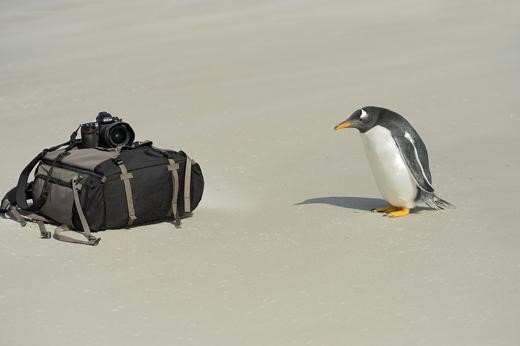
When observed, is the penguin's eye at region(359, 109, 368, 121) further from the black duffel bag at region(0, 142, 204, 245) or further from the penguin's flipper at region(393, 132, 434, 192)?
the black duffel bag at region(0, 142, 204, 245)

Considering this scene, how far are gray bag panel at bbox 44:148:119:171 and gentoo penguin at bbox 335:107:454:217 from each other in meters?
1.39

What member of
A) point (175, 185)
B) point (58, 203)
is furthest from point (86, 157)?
point (175, 185)

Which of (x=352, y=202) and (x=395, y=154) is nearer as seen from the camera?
(x=395, y=154)

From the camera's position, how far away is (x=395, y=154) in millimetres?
5613

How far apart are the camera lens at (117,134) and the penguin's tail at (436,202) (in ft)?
6.11

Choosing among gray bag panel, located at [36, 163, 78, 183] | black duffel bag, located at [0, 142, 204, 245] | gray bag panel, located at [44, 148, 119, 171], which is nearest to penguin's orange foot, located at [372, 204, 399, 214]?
black duffel bag, located at [0, 142, 204, 245]

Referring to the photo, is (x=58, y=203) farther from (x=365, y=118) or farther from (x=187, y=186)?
(x=365, y=118)

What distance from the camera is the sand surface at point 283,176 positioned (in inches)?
171

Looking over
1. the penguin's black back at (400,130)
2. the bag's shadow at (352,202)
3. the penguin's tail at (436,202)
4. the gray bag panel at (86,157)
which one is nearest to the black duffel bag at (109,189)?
the gray bag panel at (86,157)

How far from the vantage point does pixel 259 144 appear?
8000 mm

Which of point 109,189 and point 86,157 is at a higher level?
point 86,157

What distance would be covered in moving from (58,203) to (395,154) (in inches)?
77.4

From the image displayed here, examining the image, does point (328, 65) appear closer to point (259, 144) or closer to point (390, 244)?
point (259, 144)

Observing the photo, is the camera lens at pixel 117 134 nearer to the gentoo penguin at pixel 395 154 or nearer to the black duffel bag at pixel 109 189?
the black duffel bag at pixel 109 189
